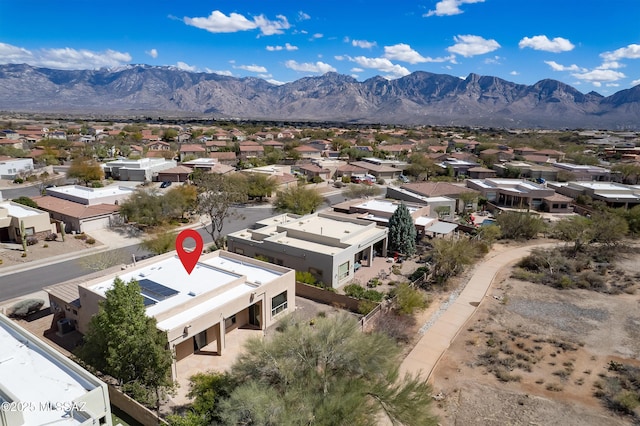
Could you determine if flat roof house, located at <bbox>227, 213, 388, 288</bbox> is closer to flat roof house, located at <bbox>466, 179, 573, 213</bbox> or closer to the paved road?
the paved road

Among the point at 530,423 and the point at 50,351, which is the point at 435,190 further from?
the point at 50,351

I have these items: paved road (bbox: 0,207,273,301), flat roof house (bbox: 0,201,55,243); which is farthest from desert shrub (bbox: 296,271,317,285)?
flat roof house (bbox: 0,201,55,243)

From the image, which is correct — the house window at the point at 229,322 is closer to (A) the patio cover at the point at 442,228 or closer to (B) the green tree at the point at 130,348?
(B) the green tree at the point at 130,348

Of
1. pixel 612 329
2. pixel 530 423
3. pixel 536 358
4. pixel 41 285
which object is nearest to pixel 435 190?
pixel 612 329

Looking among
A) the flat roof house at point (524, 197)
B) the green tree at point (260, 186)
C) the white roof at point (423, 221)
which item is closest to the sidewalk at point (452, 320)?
the white roof at point (423, 221)

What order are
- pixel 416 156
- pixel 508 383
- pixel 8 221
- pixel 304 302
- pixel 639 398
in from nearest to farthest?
pixel 639 398, pixel 508 383, pixel 304 302, pixel 8 221, pixel 416 156

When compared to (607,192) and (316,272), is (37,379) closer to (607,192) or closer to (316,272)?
(316,272)
